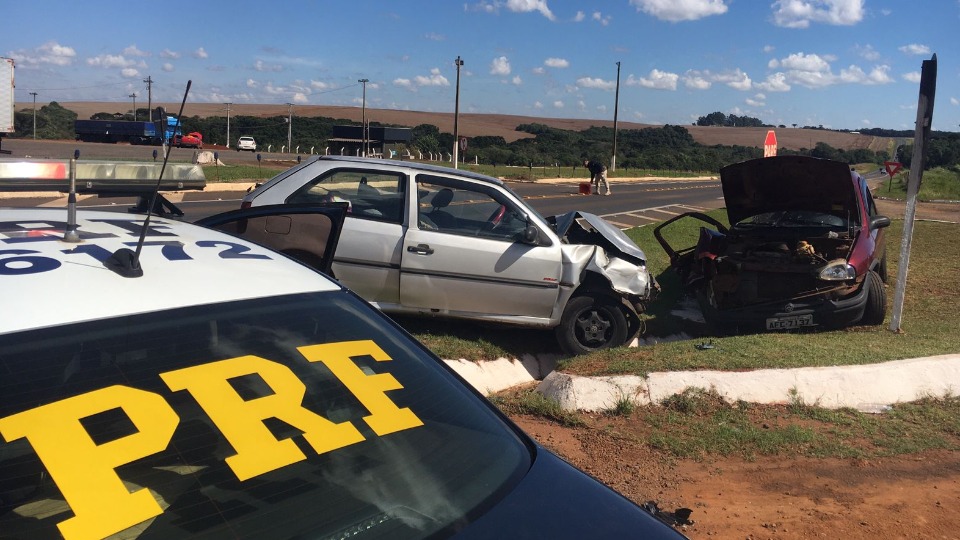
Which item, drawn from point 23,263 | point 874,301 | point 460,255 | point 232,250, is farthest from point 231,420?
point 874,301

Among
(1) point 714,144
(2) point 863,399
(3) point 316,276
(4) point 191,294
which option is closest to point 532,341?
(2) point 863,399

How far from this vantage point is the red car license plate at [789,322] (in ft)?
26.6

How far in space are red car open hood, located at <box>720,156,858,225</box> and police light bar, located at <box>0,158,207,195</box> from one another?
268 inches

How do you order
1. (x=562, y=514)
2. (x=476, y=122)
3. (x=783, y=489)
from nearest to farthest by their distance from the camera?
(x=562, y=514)
(x=783, y=489)
(x=476, y=122)

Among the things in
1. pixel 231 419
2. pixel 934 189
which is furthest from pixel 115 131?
pixel 231 419

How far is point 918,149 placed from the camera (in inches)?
316

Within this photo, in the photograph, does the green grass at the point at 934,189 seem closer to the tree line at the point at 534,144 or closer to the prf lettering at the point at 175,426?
the tree line at the point at 534,144

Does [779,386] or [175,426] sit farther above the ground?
[175,426]

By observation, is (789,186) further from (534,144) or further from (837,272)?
(534,144)

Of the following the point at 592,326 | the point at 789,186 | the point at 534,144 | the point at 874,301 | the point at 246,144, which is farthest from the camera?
the point at 534,144

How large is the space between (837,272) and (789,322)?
703 millimetres

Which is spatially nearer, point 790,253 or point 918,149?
point 918,149

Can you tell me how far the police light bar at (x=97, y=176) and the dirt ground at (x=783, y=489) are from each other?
2748 millimetres

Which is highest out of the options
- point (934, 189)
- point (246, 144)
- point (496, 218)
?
point (246, 144)
